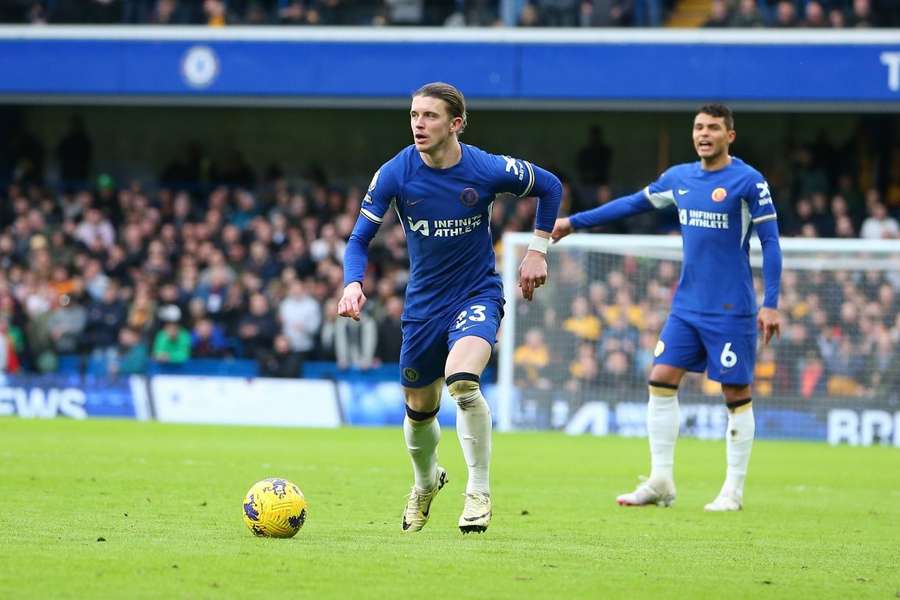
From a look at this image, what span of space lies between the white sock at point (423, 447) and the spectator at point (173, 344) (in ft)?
47.3

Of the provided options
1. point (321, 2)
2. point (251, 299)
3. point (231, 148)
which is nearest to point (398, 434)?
point (251, 299)

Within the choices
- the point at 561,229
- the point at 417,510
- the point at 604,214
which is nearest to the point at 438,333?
the point at 417,510

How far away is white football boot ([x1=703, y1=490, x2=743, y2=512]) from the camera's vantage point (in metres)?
10.4

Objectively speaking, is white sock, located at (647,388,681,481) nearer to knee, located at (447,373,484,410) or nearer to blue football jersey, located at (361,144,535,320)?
blue football jersey, located at (361,144,535,320)

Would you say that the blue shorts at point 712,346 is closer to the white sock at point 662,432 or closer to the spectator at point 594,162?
the white sock at point 662,432

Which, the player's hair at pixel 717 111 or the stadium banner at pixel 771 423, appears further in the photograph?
the stadium banner at pixel 771 423

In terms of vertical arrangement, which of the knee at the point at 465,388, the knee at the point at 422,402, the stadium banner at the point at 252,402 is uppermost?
the knee at the point at 465,388

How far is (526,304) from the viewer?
68.4 feet

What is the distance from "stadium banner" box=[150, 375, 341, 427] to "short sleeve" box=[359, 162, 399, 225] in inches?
518

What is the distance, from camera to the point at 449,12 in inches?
1033

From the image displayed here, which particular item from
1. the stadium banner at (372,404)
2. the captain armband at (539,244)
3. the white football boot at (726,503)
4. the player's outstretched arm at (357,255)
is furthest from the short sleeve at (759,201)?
the stadium banner at (372,404)

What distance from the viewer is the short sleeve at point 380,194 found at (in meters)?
8.18

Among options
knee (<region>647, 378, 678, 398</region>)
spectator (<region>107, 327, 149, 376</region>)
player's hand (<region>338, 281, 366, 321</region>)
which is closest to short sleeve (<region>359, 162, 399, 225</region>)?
player's hand (<region>338, 281, 366, 321</region>)

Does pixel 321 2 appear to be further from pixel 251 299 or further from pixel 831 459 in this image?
pixel 831 459
